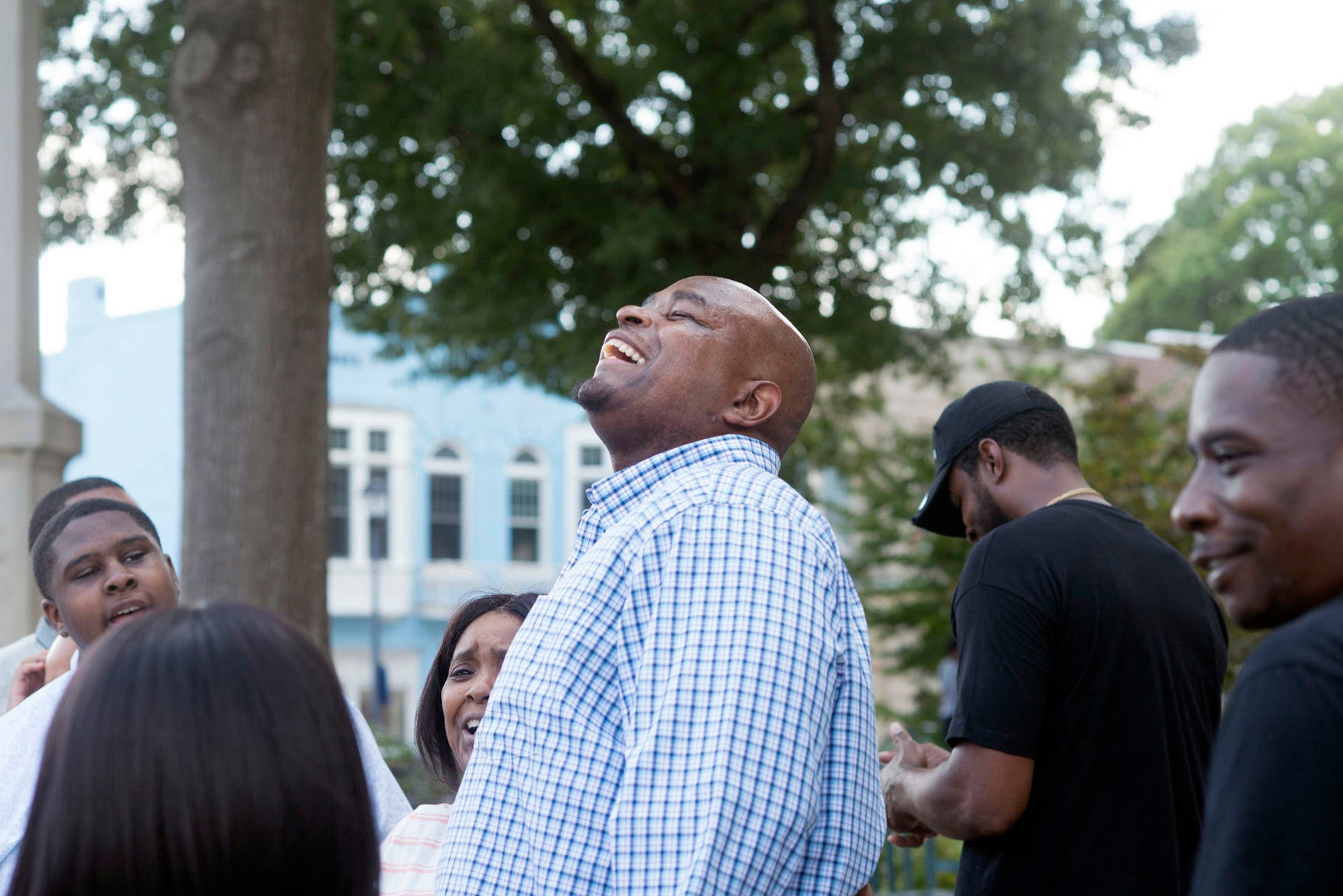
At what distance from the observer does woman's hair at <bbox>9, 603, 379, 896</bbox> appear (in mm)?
1324

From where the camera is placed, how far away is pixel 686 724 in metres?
2.02

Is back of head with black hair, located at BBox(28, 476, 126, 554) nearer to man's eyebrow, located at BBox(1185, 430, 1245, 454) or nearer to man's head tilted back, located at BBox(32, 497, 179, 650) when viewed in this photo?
man's head tilted back, located at BBox(32, 497, 179, 650)

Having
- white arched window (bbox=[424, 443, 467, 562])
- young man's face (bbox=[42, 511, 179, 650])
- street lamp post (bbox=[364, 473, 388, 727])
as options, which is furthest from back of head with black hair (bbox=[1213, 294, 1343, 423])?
white arched window (bbox=[424, 443, 467, 562])

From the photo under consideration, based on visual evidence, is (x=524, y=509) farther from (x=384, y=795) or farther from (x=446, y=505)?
(x=384, y=795)

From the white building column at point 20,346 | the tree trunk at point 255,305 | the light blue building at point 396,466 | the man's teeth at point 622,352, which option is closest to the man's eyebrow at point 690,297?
the man's teeth at point 622,352

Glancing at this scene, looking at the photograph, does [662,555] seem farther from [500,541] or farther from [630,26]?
[500,541]

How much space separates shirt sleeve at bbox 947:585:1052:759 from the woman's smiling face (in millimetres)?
1037

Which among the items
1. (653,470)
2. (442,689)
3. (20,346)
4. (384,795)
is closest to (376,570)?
(20,346)

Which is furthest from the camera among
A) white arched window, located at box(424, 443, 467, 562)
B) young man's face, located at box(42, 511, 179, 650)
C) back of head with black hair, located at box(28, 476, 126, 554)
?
white arched window, located at box(424, 443, 467, 562)

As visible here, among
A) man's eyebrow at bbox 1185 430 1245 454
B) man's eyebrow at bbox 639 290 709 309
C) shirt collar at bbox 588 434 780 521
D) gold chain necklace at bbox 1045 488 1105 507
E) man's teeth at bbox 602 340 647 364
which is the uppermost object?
man's eyebrow at bbox 639 290 709 309

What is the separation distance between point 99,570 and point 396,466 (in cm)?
2674

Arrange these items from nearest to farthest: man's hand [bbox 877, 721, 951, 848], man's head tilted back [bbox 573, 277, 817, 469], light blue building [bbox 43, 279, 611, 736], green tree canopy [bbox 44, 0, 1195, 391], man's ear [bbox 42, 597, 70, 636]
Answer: man's head tilted back [bbox 573, 277, 817, 469], man's hand [bbox 877, 721, 951, 848], man's ear [bbox 42, 597, 70, 636], green tree canopy [bbox 44, 0, 1195, 391], light blue building [bbox 43, 279, 611, 736]

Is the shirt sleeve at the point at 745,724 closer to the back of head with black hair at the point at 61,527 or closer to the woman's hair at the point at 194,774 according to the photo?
the woman's hair at the point at 194,774

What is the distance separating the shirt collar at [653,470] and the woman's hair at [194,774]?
1.02 metres
